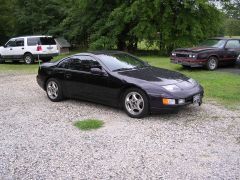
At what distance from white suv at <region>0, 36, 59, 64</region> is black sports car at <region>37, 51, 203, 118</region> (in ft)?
37.4

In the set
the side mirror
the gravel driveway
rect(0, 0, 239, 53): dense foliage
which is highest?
rect(0, 0, 239, 53): dense foliage

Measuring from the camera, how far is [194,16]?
23.1m

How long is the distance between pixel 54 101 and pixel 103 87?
6.48 feet

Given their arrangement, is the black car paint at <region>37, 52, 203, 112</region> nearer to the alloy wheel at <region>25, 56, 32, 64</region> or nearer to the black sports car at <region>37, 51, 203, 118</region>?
the black sports car at <region>37, 51, 203, 118</region>

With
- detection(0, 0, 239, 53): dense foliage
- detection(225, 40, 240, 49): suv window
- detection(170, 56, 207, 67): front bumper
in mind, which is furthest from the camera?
detection(0, 0, 239, 53): dense foliage

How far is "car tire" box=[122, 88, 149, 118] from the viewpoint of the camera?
729cm

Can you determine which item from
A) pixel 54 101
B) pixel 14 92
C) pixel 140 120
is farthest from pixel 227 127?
pixel 14 92

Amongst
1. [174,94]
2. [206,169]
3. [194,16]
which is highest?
[194,16]

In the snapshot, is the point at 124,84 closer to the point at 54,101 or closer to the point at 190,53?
the point at 54,101

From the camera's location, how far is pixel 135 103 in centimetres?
746

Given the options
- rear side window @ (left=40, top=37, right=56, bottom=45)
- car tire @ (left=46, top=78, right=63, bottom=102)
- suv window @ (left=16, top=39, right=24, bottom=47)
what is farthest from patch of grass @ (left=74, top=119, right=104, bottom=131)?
suv window @ (left=16, top=39, right=24, bottom=47)

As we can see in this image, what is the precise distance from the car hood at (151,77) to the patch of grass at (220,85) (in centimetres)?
168

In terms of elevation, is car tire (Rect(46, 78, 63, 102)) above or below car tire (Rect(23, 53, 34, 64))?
below

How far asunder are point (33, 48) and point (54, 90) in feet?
39.7
